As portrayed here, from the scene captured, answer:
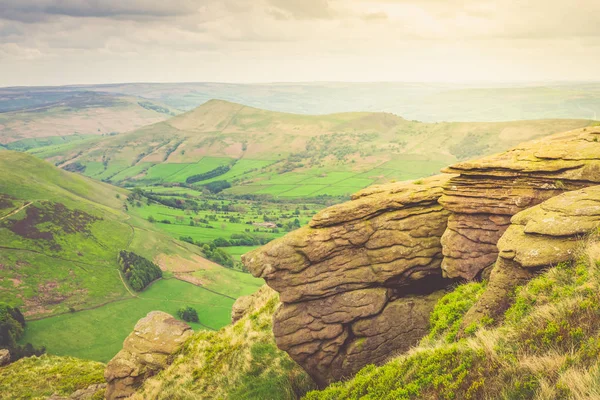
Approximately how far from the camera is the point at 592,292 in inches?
484

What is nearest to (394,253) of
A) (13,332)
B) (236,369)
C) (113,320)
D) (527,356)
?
(527,356)

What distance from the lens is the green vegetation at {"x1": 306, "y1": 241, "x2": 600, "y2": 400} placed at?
10.3 meters

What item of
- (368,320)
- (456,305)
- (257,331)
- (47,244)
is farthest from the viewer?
(47,244)

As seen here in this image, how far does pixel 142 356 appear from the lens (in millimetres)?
32969

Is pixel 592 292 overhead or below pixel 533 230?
below

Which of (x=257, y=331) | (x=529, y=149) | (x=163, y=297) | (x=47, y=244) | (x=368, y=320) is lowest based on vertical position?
(x=163, y=297)

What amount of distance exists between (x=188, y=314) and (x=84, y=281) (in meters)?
52.5

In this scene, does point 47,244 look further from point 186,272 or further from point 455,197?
point 455,197

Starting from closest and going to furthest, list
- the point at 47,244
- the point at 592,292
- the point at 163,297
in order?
the point at 592,292, the point at 163,297, the point at 47,244

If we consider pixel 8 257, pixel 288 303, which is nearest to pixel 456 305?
pixel 288 303

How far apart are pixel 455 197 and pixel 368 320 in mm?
7948

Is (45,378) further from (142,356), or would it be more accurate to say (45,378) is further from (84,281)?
(84,281)

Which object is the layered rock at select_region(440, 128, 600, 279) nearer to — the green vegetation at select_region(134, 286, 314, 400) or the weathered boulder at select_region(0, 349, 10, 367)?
the green vegetation at select_region(134, 286, 314, 400)

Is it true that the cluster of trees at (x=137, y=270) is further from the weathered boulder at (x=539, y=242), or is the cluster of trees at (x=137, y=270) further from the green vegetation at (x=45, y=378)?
the weathered boulder at (x=539, y=242)
